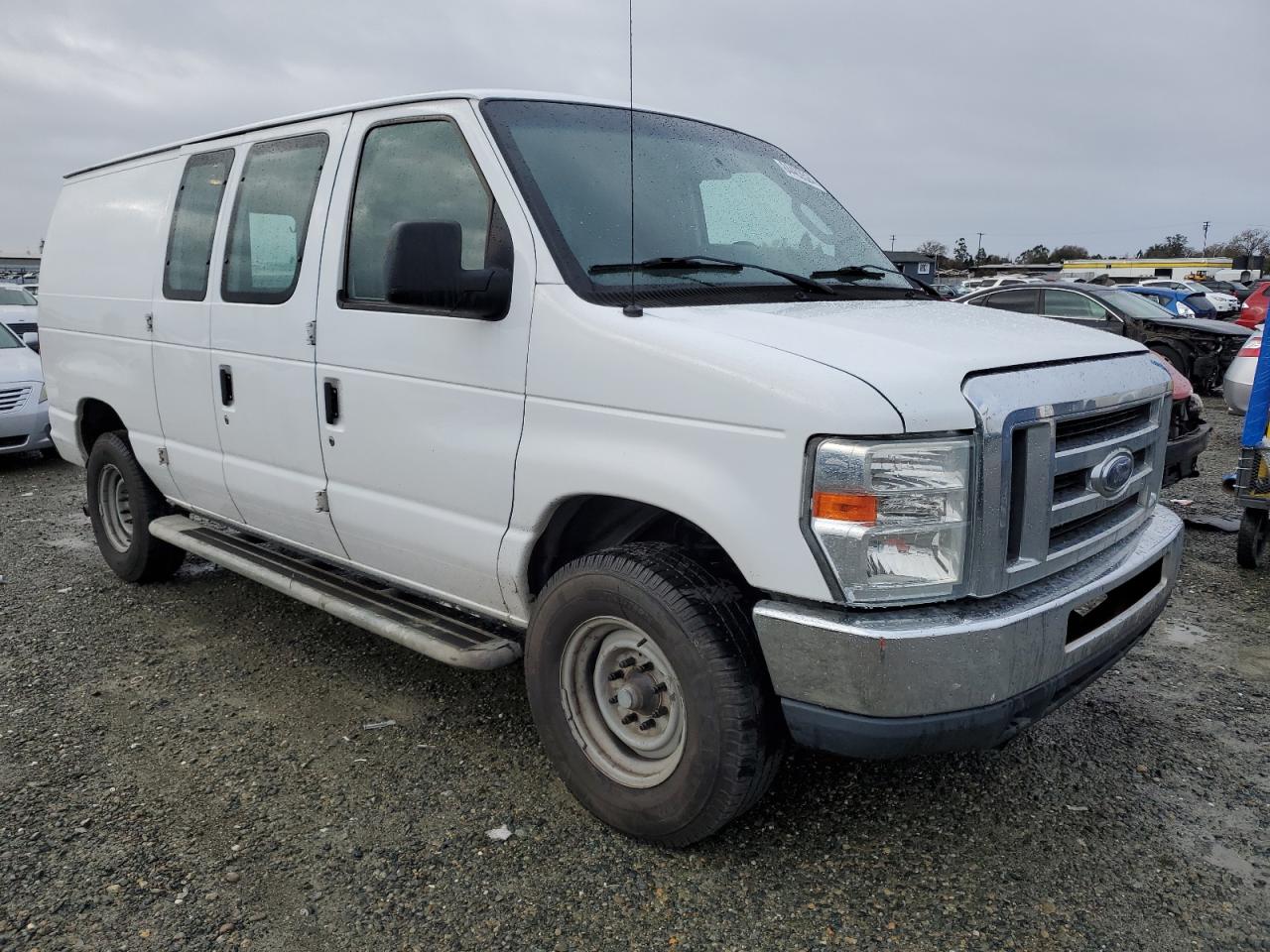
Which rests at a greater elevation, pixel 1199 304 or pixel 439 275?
pixel 439 275

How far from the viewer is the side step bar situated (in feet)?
11.0

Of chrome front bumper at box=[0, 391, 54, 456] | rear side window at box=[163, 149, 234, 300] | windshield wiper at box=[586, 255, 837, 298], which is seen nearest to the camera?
windshield wiper at box=[586, 255, 837, 298]

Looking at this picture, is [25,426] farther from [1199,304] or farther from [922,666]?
[1199,304]

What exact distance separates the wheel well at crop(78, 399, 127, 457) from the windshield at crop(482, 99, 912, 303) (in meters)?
3.47

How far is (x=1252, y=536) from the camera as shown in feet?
18.9

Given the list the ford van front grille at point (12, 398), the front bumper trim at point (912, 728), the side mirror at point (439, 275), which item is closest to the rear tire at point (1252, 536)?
the front bumper trim at point (912, 728)

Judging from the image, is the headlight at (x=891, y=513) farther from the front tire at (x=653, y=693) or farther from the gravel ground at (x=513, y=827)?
the gravel ground at (x=513, y=827)

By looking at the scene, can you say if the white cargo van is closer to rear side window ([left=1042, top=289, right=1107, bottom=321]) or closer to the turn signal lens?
the turn signal lens

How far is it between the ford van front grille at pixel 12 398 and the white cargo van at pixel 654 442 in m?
6.01

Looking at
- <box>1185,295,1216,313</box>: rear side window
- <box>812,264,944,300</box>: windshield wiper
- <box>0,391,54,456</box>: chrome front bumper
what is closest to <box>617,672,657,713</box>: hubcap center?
<box>812,264,944,300</box>: windshield wiper

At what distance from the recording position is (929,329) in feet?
9.62

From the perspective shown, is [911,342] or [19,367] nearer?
[911,342]

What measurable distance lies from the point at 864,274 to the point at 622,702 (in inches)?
72.2

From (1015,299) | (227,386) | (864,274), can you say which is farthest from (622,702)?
(1015,299)
